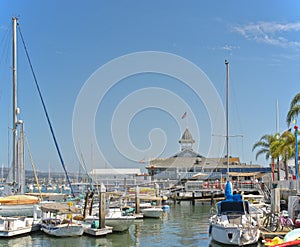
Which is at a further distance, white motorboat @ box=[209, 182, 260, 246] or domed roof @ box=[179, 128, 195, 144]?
domed roof @ box=[179, 128, 195, 144]

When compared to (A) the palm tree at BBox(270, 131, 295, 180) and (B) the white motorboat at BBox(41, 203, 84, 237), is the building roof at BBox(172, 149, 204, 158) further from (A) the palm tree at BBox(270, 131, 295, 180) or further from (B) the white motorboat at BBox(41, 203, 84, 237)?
(B) the white motorboat at BBox(41, 203, 84, 237)

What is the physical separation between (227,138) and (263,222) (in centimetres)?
2875

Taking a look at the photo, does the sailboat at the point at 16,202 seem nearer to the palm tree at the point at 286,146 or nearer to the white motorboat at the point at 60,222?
the white motorboat at the point at 60,222

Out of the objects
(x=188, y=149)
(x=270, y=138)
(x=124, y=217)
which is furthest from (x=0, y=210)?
(x=188, y=149)

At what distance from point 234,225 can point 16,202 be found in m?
21.9

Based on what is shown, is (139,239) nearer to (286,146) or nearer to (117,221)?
(117,221)

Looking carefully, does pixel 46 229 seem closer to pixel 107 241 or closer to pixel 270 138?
pixel 107 241

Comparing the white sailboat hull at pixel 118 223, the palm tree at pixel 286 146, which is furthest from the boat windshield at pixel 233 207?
the palm tree at pixel 286 146

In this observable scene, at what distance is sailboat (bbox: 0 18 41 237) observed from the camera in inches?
1219

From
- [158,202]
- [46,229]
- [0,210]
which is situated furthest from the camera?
[158,202]

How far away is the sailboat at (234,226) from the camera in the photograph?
2525cm

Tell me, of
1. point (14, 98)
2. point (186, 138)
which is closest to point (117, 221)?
point (14, 98)

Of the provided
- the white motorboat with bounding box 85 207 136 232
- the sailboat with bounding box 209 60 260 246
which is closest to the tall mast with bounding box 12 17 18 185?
the white motorboat with bounding box 85 207 136 232

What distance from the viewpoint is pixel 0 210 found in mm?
38219
